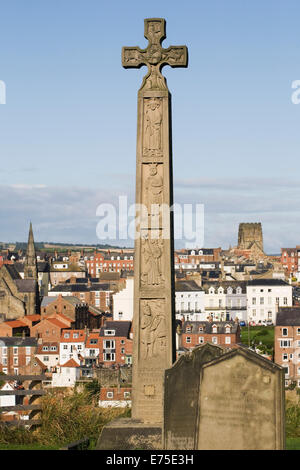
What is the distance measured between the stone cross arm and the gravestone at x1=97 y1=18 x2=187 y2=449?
0.58m

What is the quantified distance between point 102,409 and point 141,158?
4.67 m

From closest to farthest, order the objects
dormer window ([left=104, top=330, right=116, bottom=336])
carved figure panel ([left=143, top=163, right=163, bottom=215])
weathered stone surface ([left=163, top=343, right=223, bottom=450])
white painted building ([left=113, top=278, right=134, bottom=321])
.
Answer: weathered stone surface ([left=163, top=343, right=223, bottom=450])
carved figure panel ([left=143, top=163, right=163, bottom=215])
dormer window ([left=104, top=330, right=116, bottom=336])
white painted building ([left=113, top=278, right=134, bottom=321])

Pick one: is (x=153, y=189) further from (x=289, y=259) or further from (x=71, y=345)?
(x=289, y=259)

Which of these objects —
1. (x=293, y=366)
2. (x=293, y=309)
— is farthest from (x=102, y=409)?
(x=293, y=309)

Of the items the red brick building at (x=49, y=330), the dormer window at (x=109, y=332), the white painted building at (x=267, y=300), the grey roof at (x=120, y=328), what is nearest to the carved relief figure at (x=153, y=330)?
the grey roof at (x=120, y=328)

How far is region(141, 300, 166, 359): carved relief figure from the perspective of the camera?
545 inches

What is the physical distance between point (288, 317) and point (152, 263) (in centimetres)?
6042

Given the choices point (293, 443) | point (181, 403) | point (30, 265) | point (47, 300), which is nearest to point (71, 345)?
point (47, 300)

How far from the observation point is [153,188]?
1406 cm

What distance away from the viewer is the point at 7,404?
563 inches

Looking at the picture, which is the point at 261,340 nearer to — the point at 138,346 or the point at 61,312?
the point at 61,312

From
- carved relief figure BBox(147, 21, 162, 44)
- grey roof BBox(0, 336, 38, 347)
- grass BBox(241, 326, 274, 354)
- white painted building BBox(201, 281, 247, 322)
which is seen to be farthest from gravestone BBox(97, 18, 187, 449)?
white painted building BBox(201, 281, 247, 322)

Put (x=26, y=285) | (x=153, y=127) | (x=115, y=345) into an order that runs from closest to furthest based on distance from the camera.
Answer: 1. (x=153, y=127)
2. (x=115, y=345)
3. (x=26, y=285)

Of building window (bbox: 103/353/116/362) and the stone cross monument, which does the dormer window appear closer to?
building window (bbox: 103/353/116/362)
